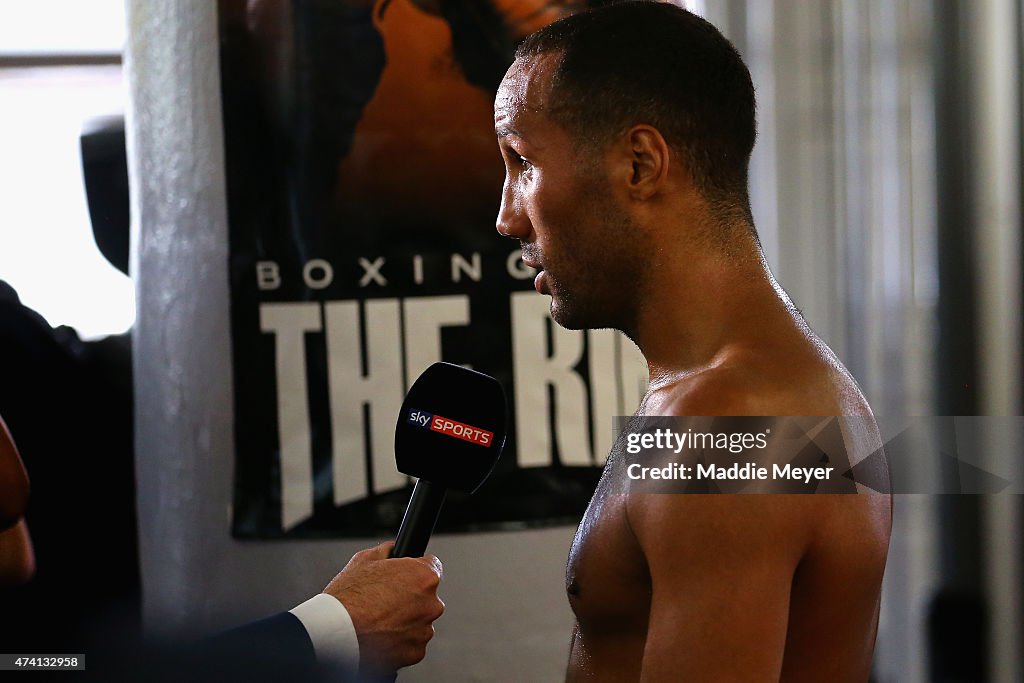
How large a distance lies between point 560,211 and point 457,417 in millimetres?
194

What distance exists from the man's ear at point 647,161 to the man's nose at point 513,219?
107 millimetres

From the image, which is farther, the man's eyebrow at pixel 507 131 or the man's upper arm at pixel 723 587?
the man's eyebrow at pixel 507 131

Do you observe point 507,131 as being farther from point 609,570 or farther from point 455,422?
point 609,570

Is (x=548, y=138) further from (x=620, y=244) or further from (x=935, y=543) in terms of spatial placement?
(x=935, y=543)

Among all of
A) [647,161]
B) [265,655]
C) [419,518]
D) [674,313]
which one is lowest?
[265,655]

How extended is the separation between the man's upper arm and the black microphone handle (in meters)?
0.20

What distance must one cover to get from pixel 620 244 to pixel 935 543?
4.05ft

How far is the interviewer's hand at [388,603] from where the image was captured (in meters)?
0.79

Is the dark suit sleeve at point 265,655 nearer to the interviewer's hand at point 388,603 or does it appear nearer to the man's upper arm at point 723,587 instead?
the interviewer's hand at point 388,603

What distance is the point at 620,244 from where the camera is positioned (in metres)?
0.80

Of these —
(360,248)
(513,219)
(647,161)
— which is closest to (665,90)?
(647,161)

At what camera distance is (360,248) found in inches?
59.7

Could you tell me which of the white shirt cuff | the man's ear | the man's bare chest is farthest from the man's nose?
Answer: the white shirt cuff

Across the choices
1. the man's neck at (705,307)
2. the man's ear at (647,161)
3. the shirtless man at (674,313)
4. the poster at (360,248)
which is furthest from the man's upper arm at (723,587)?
the poster at (360,248)
